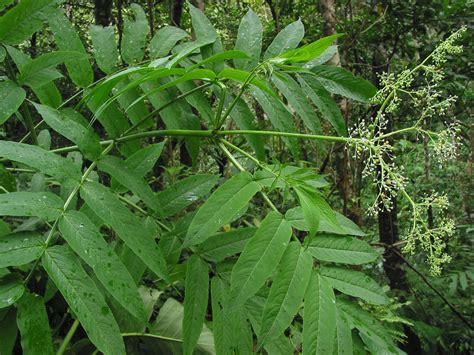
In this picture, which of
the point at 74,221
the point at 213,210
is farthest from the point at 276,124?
the point at 74,221

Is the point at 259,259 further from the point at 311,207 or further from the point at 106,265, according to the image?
the point at 106,265

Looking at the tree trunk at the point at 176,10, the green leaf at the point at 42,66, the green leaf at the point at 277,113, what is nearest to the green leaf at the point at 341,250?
the green leaf at the point at 277,113

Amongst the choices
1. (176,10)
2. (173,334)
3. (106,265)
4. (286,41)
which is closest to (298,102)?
(286,41)

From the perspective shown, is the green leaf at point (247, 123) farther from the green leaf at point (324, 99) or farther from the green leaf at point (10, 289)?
the green leaf at point (10, 289)

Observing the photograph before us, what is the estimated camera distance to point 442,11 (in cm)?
468

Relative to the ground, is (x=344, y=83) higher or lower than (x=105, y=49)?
lower

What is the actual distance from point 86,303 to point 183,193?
0.48 m

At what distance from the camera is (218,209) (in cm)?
99

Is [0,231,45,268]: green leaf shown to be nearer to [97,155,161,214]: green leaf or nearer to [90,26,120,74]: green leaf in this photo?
[97,155,161,214]: green leaf

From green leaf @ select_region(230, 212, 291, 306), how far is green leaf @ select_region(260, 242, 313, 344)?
0.11ft

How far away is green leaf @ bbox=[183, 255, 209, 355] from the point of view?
3.32 feet

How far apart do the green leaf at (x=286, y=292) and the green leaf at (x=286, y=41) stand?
2.17 ft

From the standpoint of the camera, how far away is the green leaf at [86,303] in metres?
0.83

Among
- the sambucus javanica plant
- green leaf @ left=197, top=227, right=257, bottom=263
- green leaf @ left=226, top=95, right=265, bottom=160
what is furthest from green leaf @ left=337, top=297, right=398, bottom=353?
green leaf @ left=226, top=95, right=265, bottom=160
